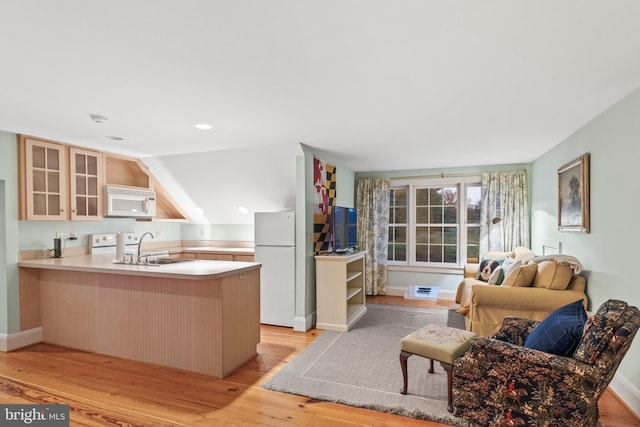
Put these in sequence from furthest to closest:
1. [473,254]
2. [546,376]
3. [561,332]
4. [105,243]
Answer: [473,254]
[105,243]
[561,332]
[546,376]

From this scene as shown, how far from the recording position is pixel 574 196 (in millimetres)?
3406

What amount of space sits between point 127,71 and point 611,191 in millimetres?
3631

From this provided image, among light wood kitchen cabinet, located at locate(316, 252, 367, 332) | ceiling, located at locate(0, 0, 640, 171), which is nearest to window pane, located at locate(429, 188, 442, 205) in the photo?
light wood kitchen cabinet, located at locate(316, 252, 367, 332)

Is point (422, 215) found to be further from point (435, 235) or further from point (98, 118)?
point (98, 118)

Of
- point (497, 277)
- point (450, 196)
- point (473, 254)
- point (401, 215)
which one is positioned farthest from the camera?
point (401, 215)

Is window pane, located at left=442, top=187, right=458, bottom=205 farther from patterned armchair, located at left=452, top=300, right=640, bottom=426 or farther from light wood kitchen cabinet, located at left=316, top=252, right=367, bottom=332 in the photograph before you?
patterned armchair, located at left=452, top=300, right=640, bottom=426

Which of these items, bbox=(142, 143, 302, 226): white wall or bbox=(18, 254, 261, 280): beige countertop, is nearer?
bbox=(18, 254, 261, 280): beige countertop

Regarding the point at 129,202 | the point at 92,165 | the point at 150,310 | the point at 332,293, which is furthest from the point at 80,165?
the point at 332,293

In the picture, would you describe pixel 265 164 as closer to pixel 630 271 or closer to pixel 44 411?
pixel 44 411

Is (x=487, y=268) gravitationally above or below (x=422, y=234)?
below

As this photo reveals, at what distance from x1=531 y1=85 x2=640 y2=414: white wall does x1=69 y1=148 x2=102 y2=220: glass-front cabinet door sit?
538cm

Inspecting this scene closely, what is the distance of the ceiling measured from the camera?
148cm

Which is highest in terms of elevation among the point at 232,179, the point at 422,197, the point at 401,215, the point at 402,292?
the point at 232,179

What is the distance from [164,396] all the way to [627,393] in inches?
136
